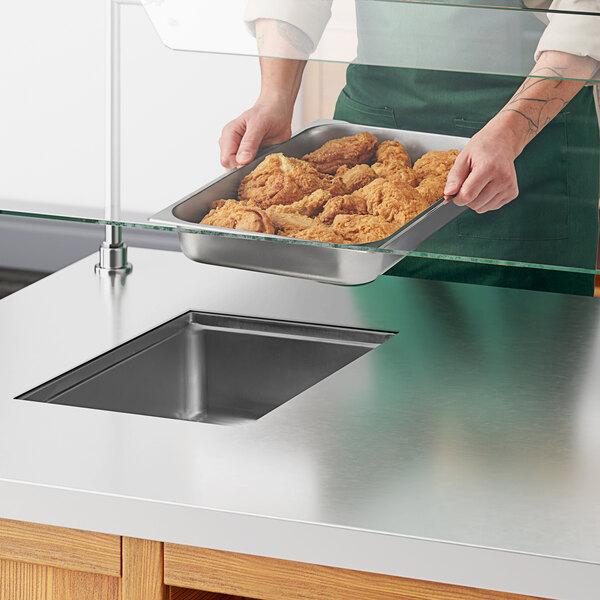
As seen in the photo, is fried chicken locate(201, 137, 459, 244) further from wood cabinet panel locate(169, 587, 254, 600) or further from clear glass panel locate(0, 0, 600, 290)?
wood cabinet panel locate(169, 587, 254, 600)

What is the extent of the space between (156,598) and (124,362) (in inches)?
15.8

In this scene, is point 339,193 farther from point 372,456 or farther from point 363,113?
point 372,456

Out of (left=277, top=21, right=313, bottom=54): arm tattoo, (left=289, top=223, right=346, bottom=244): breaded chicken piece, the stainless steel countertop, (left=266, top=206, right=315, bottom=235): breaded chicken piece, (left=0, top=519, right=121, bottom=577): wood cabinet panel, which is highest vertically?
(left=277, top=21, right=313, bottom=54): arm tattoo

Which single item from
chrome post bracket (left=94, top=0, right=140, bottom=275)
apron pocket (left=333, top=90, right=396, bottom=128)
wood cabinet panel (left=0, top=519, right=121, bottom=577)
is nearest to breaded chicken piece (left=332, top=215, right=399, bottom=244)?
apron pocket (left=333, top=90, right=396, bottom=128)

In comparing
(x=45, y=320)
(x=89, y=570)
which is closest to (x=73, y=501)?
(x=89, y=570)

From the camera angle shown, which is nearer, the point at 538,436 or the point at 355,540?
the point at 355,540

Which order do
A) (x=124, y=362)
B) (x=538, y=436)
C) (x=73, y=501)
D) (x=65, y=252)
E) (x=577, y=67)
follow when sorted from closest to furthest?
(x=577, y=67) < (x=73, y=501) < (x=538, y=436) < (x=124, y=362) < (x=65, y=252)

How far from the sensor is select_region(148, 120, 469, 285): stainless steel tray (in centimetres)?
97

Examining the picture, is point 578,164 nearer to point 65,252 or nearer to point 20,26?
point 20,26

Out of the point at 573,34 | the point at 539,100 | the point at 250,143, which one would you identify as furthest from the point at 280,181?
the point at 573,34

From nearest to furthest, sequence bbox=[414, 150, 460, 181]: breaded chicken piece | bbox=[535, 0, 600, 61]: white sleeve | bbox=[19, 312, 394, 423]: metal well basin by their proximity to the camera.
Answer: bbox=[535, 0, 600, 61]: white sleeve < bbox=[414, 150, 460, 181]: breaded chicken piece < bbox=[19, 312, 394, 423]: metal well basin

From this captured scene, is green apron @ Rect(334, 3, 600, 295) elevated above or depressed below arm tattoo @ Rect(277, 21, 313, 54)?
below

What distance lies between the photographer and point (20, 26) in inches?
43.9

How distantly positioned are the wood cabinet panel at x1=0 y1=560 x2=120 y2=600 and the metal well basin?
34 cm
